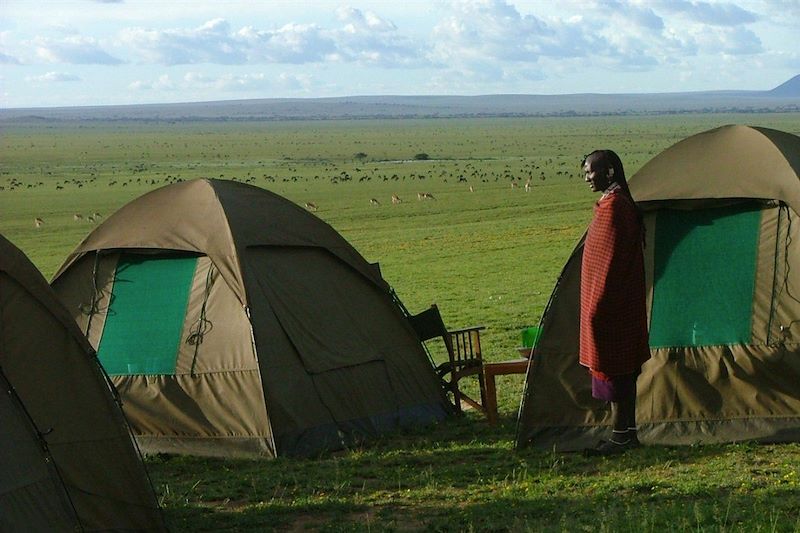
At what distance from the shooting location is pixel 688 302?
948cm

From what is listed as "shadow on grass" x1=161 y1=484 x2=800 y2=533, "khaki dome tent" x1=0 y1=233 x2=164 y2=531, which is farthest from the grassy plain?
"khaki dome tent" x1=0 y1=233 x2=164 y2=531

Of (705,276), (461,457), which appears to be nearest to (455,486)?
(461,457)

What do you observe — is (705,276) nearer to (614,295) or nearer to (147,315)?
(614,295)

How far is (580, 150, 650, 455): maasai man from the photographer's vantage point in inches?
340

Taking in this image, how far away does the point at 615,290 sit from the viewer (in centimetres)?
870

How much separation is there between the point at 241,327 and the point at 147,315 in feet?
3.15

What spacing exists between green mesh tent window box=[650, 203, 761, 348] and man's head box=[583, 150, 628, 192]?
1.13 m

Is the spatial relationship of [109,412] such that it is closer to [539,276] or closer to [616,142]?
[539,276]

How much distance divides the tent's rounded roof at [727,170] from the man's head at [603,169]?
99 centimetres

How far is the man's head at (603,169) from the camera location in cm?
857

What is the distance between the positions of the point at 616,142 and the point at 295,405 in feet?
295

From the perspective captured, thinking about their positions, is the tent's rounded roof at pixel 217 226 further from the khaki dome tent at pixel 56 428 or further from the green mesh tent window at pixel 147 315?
the khaki dome tent at pixel 56 428

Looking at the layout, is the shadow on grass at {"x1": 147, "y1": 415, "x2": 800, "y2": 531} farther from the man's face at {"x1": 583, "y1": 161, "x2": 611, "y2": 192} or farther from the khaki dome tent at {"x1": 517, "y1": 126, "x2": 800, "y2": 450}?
the man's face at {"x1": 583, "y1": 161, "x2": 611, "y2": 192}

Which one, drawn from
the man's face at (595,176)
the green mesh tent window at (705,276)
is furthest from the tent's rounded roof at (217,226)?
the man's face at (595,176)
